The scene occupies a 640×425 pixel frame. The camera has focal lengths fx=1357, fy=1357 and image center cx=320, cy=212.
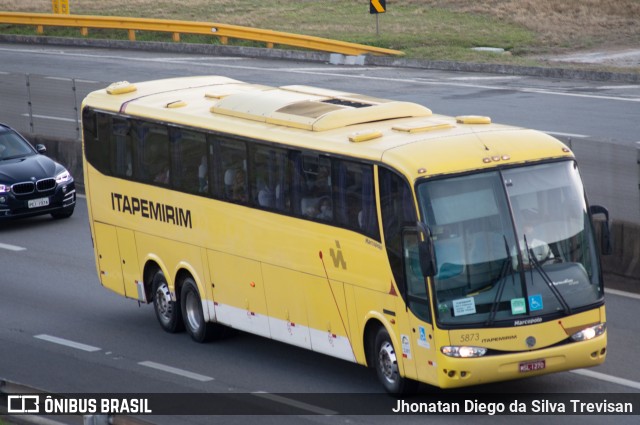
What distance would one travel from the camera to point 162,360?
15086mm

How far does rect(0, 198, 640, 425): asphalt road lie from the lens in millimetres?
13211

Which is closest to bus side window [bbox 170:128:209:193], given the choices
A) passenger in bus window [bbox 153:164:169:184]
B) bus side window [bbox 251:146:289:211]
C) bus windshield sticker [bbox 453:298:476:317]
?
passenger in bus window [bbox 153:164:169:184]

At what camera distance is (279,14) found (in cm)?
4859

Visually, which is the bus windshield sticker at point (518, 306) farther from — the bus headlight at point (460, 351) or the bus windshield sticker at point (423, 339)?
the bus windshield sticker at point (423, 339)

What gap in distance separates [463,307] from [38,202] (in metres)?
12.9

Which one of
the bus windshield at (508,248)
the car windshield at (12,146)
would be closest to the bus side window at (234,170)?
the bus windshield at (508,248)

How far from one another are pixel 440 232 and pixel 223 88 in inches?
221

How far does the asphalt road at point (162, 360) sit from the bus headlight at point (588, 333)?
750 millimetres

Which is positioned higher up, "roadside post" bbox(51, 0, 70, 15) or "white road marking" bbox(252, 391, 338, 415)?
"roadside post" bbox(51, 0, 70, 15)

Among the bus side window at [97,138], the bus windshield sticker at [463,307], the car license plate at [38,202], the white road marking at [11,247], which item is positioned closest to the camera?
the bus windshield sticker at [463,307]

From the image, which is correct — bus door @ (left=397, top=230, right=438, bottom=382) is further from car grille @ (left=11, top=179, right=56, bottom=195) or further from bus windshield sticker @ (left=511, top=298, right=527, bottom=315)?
car grille @ (left=11, top=179, right=56, bottom=195)

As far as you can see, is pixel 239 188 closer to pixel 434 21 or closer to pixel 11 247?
pixel 11 247

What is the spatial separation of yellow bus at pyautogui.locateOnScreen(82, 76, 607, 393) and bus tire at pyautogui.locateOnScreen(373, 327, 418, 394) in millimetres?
19

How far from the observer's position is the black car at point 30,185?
75.9 feet
